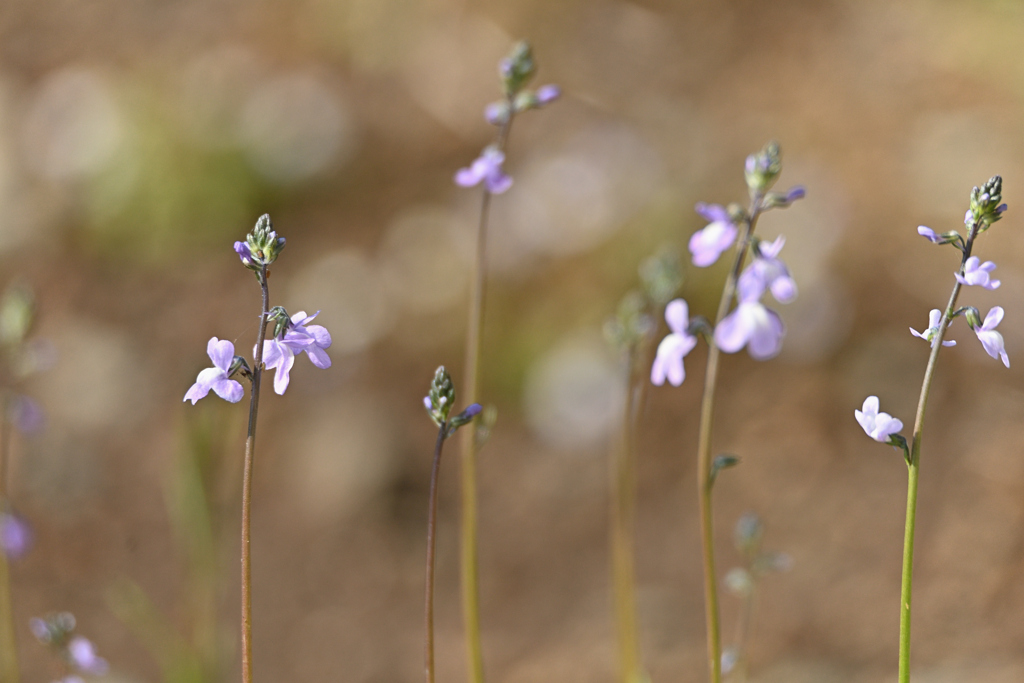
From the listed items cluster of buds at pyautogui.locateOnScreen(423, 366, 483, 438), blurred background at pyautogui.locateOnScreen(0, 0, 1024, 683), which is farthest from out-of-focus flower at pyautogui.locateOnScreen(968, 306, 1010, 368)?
blurred background at pyautogui.locateOnScreen(0, 0, 1024, 683)

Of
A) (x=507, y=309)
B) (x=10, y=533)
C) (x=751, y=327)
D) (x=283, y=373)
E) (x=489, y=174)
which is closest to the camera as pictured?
(x=751, y=327)

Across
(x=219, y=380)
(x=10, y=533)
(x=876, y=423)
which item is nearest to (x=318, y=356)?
(x=219, y=380)

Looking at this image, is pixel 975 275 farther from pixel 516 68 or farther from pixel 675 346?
pixel 516 68

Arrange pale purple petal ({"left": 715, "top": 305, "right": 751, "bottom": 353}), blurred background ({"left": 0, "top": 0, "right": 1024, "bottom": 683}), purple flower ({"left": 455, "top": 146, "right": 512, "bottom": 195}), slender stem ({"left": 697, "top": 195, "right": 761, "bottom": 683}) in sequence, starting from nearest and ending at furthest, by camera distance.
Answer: pale purple petal ({"left": 715, "top": 305, "right": 751, "bottom": 353}), slender stem ({"left": 697, "top": 195, "right": 761, "bottom": 683}), purple flower ({"left": 455, "top": 146, "right": 512, "bottom": 195}), blurred background ({"left": 0, "top": 0, "right": 1024, "bottom": 683})

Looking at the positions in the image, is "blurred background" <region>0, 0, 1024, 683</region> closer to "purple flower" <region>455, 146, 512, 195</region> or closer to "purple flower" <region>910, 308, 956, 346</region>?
"purple flower" <region>455, 146, 512, 195</region>

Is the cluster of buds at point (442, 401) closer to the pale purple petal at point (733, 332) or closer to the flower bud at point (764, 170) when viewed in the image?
the pale purple petal at point (733, 332)
